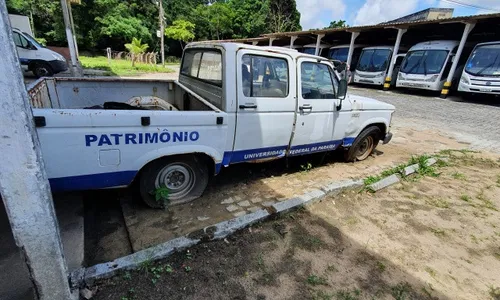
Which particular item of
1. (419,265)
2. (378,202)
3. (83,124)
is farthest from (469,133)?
(83,124)

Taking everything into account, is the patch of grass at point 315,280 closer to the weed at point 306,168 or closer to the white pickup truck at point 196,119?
the white pickup truck at point 196,119

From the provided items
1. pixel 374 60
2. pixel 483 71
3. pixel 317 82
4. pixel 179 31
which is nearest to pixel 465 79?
pixel 483 71

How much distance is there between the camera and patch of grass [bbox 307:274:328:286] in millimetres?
2414

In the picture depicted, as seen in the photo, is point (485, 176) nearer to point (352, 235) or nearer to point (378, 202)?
point (378, 202)

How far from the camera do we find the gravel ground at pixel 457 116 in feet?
25.3

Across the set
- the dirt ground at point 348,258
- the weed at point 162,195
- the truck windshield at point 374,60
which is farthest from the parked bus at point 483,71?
the weed at point 162,195

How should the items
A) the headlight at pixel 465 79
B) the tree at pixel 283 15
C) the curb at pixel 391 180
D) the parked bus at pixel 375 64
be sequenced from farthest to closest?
the tree at pixel 283 15
the parked bus at pixel 375 64
the headlight at pixel 465 79
the curb at pixel 391 180

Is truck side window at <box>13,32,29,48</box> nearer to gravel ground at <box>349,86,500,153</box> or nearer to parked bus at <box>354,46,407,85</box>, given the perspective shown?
gravel ground at <box>349,86,500,153</box>

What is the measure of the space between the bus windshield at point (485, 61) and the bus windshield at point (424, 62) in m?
1.21

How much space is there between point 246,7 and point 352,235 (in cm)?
4707

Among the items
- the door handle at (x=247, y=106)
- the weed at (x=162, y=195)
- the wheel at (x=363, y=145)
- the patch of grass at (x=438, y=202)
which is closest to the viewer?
the weed at (x=162, y=195)

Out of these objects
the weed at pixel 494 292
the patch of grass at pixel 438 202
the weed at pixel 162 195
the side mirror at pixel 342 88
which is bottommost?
the weed at pixel 494 292

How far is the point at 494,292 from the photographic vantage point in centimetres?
250

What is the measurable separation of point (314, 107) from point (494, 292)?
2.75 metres
